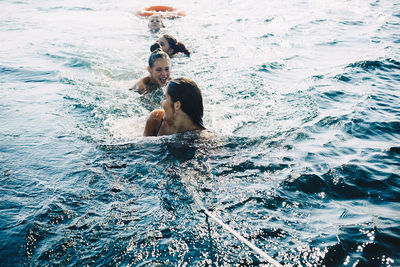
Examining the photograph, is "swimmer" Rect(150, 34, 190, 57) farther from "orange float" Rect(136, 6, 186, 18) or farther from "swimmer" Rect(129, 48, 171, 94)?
"orange float" Rect(136, 6, 186, 18)

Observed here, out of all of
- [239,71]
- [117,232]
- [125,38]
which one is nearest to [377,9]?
[239,71]

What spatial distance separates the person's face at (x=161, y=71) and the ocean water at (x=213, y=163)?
1.44 ft

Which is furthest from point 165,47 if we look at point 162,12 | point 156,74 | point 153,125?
point 162,12

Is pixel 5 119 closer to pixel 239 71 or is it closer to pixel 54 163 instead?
pixel 54 163

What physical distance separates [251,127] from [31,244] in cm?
353

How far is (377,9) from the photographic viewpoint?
13938 millimetres

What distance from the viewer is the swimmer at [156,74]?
21.7 ft

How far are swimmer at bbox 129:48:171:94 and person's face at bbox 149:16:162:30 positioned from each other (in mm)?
5847

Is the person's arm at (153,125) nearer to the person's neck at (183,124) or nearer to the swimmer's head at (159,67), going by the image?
the person's neck at (183,124)

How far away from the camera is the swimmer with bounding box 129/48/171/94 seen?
661 centimetres

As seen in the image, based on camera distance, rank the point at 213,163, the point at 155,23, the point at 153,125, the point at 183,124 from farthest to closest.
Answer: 1. the point at 155,23
2. the point at 153,125
3. the point at 183,124
4. the point at 213,163

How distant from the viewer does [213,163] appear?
3914 mm

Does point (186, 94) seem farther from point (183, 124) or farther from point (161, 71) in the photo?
point (161, 71)

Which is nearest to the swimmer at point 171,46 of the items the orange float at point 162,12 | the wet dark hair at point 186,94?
the wet dark hair at point 186,94
